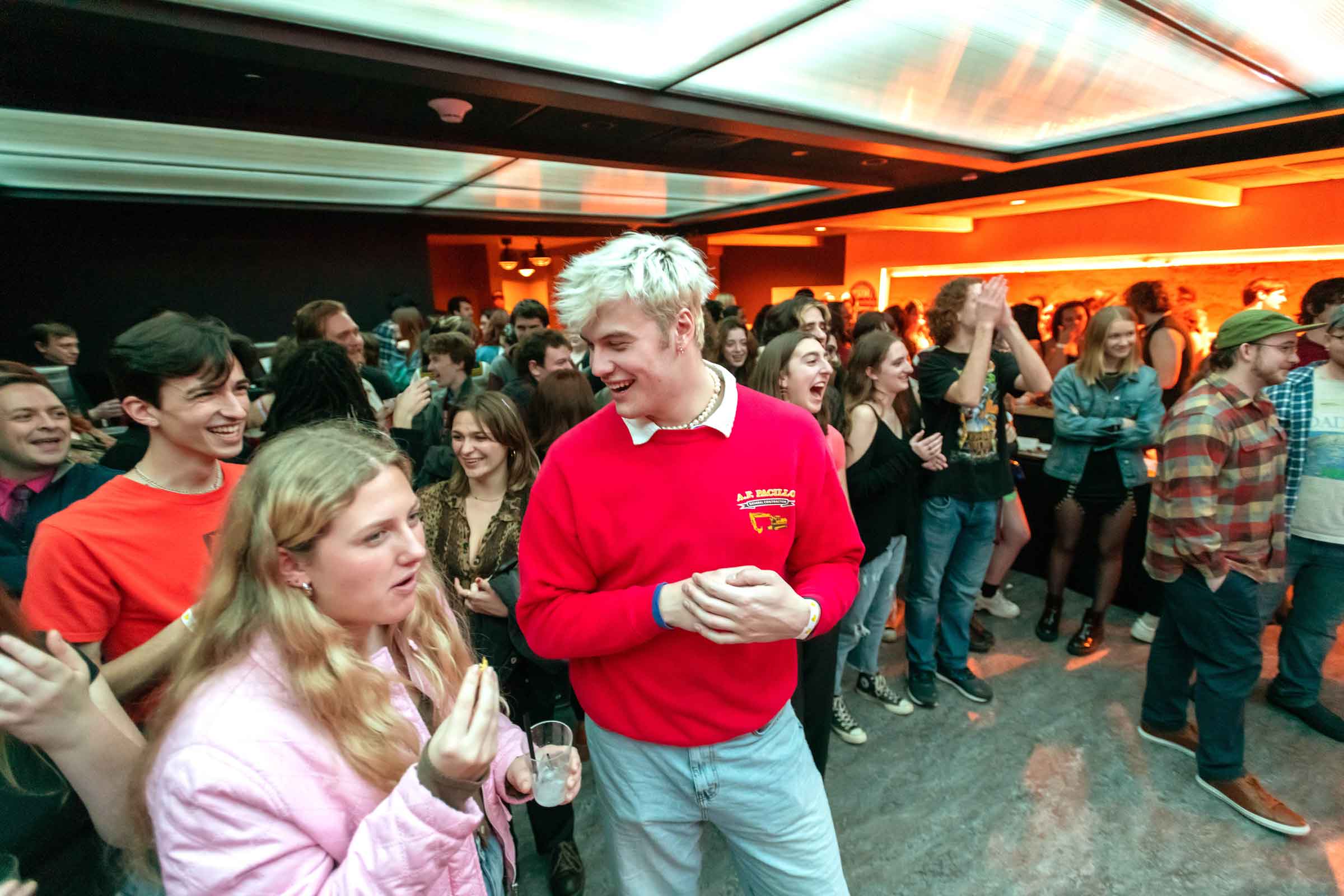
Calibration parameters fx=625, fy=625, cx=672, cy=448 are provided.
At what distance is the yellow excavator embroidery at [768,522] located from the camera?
134cm

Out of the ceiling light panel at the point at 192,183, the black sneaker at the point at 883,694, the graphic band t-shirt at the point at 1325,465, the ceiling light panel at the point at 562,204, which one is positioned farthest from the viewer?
the ceiling light panel at the point at 562,204

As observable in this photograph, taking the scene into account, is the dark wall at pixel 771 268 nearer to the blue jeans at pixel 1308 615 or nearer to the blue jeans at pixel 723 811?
the blue jeans at pixel 1308 615

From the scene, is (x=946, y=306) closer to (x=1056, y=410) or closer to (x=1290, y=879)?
(x=1056, y=410)

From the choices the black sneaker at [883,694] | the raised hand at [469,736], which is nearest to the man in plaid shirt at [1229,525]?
the black sneaker at [883,694]

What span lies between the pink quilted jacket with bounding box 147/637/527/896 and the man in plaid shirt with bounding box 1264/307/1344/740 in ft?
11.3

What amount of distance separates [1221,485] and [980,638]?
5.25 feet

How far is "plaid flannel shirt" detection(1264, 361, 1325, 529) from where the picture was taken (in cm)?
262

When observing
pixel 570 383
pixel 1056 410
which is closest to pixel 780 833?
pixel 570 383

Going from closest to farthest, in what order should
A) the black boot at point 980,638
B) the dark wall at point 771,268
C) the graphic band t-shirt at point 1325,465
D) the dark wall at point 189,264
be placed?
the graphic band t-shirt at point 1325,465 < the black boot at point 980,638 < the dark wall at point 189,264 < the dark wall at point 771,268

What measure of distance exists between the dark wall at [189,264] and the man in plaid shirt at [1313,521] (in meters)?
8.81

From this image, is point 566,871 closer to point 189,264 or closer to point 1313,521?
point 1313,521

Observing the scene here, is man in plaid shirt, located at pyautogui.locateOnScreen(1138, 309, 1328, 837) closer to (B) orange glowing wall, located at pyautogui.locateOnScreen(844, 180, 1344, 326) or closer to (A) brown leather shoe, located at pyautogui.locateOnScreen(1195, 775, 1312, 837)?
(A) brown leather shoe, located at pyautogui.locateOnScreen(1195, 775, 1312, 837)

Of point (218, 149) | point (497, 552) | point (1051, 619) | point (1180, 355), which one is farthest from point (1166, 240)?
point (218, 149)

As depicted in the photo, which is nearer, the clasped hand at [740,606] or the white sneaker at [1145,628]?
the clasped hand at [740,606]
